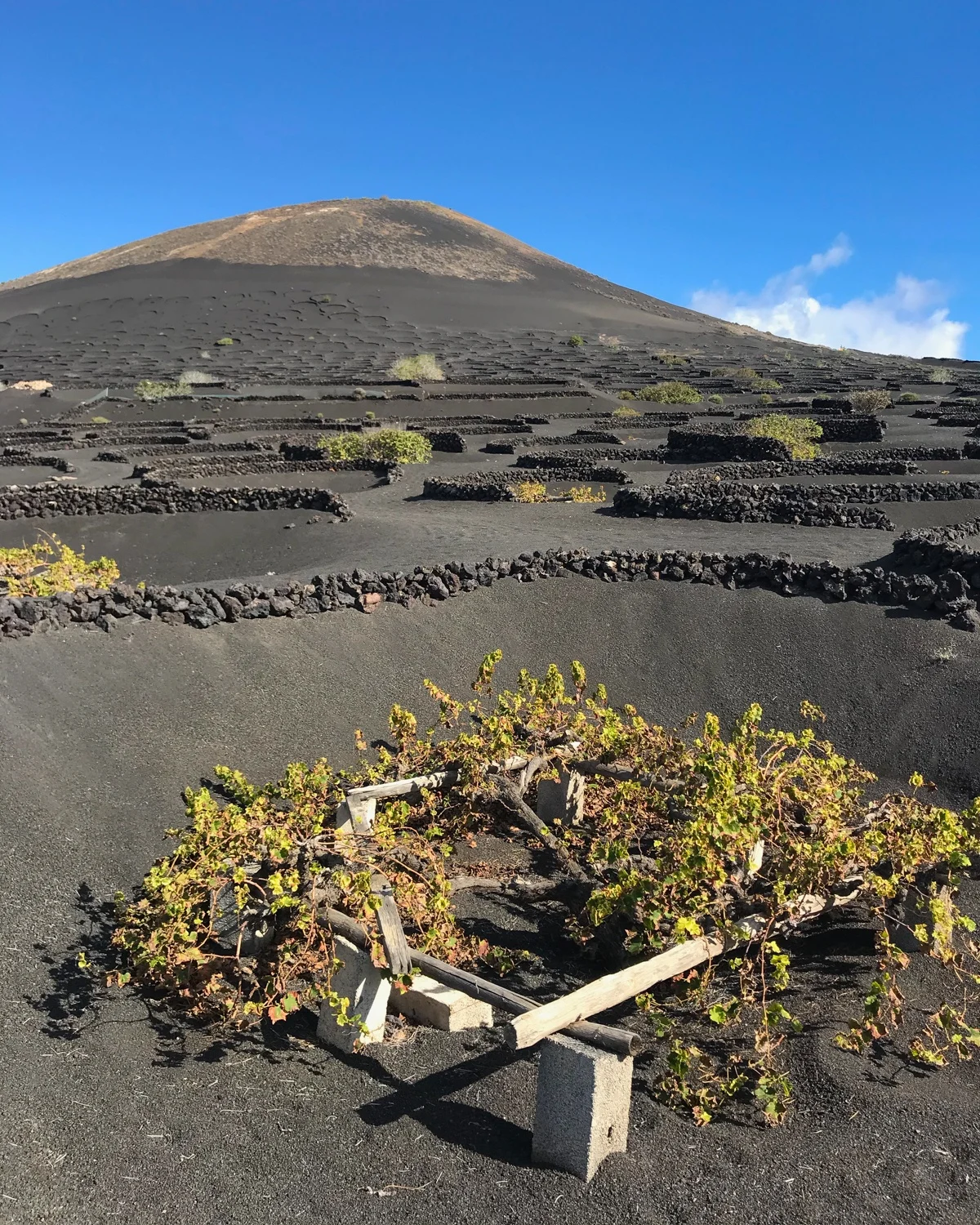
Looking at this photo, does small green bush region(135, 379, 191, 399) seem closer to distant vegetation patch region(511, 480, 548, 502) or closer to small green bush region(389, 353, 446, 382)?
small green bush region(389, 353, 446, 382)

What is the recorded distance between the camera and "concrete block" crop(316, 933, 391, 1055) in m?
4.82

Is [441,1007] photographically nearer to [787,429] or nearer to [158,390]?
[787,429]

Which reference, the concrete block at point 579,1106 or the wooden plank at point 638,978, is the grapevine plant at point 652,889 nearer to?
the wooden plank at point 638,978

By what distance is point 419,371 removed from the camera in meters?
51.9

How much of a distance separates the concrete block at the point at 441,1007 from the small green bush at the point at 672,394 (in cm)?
3781

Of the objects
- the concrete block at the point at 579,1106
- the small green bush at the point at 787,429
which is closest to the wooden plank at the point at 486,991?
the concrete block at the point at 579,1106

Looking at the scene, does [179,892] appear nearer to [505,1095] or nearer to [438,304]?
[505,1095]

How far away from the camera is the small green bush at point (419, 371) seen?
50125mm

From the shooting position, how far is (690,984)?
486cm

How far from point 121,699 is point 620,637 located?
199 inches

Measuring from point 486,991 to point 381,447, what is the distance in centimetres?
2231

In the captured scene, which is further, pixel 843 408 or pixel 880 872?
pixel 843 408

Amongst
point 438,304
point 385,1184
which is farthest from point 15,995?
point 438,304

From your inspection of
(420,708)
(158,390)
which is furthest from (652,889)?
(158,390)
